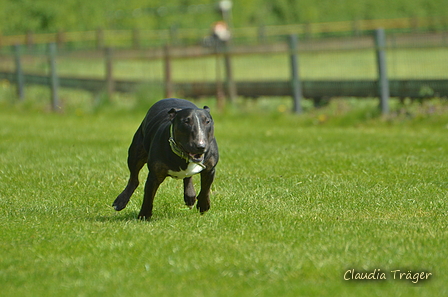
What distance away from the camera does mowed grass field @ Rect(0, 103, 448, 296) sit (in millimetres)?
4855

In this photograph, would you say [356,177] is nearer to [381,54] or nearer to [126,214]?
[126,214]

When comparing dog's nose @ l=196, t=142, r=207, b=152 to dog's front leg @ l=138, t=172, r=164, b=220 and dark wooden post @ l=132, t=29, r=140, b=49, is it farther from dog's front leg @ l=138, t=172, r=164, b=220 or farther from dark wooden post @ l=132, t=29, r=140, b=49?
dark wooden post @ l=132, t=29, r=140, b=49

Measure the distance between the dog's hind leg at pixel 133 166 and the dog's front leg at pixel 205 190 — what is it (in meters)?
0.72

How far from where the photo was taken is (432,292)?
14.6 ft

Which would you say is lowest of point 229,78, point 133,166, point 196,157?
point 229,78

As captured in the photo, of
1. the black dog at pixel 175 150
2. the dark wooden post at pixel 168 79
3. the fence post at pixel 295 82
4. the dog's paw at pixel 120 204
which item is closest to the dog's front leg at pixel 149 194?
the black dog at pixel 175 150

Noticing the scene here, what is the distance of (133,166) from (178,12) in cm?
4193

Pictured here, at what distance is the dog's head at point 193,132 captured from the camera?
6.04 m

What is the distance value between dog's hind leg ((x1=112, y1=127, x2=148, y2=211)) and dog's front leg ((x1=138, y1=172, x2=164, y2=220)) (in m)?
0.40

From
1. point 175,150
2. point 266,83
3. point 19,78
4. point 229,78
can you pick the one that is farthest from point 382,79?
point 19,78

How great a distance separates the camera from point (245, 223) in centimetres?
655

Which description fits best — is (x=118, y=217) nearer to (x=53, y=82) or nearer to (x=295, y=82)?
(x=295, y=82)

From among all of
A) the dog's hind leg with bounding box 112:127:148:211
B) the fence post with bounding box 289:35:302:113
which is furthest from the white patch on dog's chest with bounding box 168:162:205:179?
the fence post with bounding box 289:35:302:113

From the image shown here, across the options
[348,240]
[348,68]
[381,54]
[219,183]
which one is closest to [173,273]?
[348,240]
